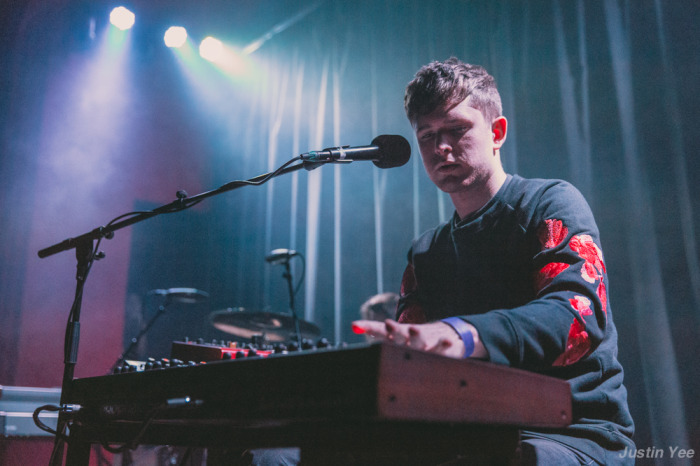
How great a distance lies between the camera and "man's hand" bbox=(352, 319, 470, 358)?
0.92 m

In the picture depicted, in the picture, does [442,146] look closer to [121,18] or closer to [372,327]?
[372,327]

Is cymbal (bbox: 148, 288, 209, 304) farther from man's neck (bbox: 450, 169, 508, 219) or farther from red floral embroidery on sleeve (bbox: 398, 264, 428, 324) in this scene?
man's neck (bbox: 450, 169, 508, 219)

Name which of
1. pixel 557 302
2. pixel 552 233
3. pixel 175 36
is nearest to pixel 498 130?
pixel 552 233

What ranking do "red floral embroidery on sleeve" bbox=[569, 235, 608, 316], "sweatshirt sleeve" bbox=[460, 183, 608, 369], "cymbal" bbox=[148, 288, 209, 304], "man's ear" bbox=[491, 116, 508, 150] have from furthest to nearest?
"cymbal" bbox=[148, 288, 209, 304], "man's ear" bbox=[491, 116, 508, 150], "red floral embroidery on sleeve" bbox=[569, 235, 608, 316], "sweatshirt sleeve" bbox=[460, 183, 608, 369]

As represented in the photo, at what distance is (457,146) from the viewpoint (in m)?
1.79

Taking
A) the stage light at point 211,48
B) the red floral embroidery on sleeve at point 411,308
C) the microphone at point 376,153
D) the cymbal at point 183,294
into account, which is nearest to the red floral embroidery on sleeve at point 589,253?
the microphone at point 376,153

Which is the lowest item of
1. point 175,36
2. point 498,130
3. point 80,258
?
point 80,258

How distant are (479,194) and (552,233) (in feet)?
1.44

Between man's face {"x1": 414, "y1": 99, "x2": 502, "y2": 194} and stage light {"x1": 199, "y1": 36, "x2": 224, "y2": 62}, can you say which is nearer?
man's face {"x1": 414, "y1": 99, "x2": 502, "y2": 194}

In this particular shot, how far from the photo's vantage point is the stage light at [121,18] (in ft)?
18.9

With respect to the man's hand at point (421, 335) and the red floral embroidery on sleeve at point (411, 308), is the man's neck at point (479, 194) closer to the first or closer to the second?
the red floral embroidery on sleeve at point (411, 308)

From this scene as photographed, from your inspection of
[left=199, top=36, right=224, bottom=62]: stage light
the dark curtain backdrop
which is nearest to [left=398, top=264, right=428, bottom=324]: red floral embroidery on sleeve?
the dark curtain backdrop

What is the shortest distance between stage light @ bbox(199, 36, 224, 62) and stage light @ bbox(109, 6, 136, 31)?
0.85 metres

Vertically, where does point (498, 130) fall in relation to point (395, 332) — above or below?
above
